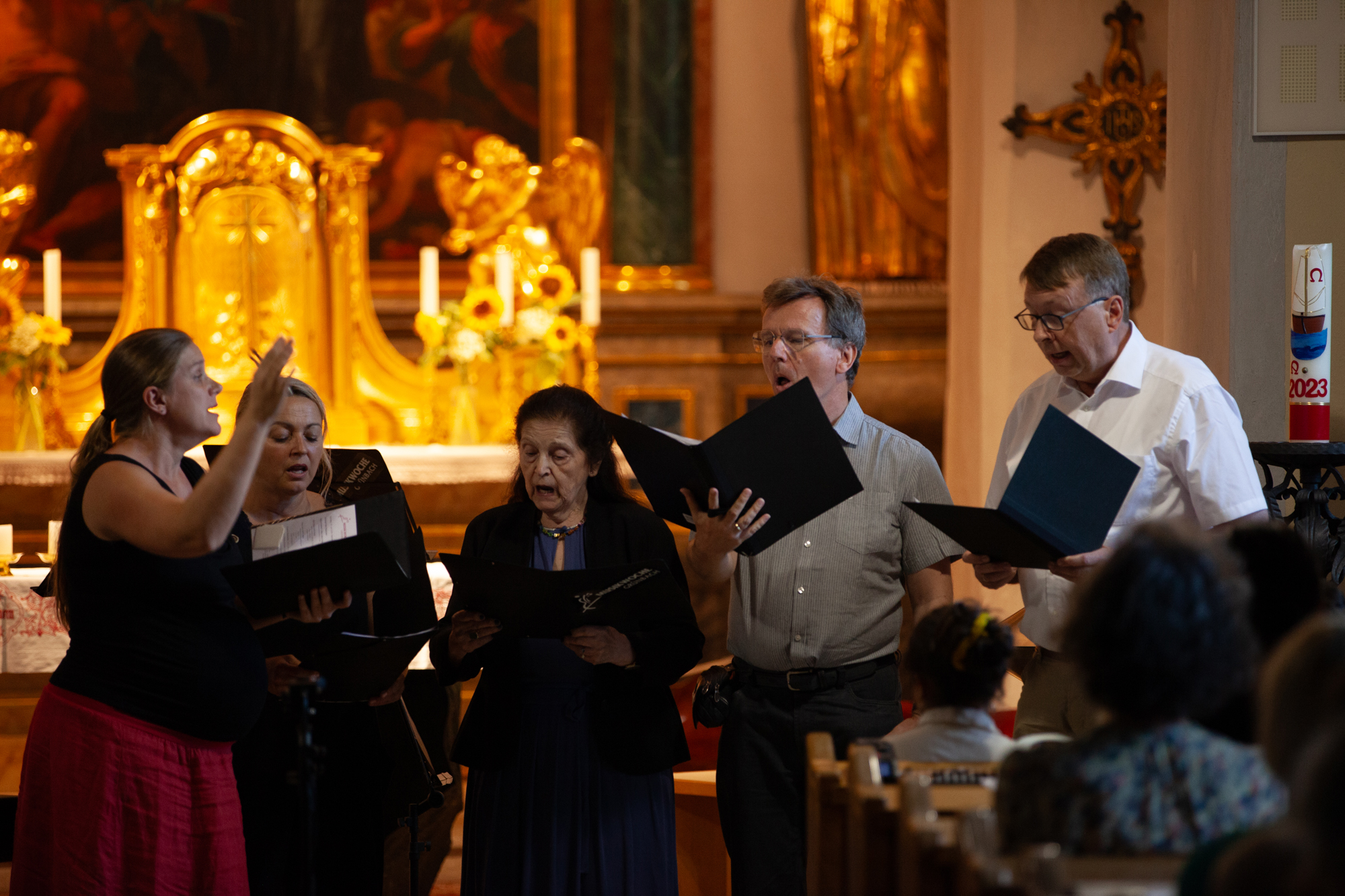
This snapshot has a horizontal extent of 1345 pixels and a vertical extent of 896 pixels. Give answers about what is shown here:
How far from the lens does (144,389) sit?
2.39 meters

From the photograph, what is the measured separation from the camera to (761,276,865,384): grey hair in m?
2.74

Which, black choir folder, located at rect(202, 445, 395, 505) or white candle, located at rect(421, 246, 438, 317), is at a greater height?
white candle, located at rect(421, 246, 438, 317)

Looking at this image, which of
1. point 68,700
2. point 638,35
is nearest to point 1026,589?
point 68,700

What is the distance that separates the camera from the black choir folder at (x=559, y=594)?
2332 mm

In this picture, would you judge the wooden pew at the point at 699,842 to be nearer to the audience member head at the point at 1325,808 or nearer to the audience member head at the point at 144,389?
the audience member head at the point at 144,389

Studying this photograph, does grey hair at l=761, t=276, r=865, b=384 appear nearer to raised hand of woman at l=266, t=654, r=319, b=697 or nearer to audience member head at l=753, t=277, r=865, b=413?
audience member head at l=753, t=277, r=865, b=413

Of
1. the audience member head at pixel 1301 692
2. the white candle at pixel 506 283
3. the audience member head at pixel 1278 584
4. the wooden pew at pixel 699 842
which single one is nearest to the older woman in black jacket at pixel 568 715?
the wooden pew at pixel 699 842

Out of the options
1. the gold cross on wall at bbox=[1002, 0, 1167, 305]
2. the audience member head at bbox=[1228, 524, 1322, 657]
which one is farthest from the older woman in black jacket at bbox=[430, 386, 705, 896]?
the gold cross on wall at bbox=[1002, 0, 1167, 305]

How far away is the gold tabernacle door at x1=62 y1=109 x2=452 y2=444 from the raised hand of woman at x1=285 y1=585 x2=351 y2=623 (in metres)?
3.72

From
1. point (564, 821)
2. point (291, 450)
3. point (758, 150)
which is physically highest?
point (758, 150)

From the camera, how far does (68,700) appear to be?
2.38 metres

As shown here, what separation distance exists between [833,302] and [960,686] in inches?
39.1

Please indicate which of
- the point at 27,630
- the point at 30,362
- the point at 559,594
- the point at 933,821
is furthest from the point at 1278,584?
the point at 30,362

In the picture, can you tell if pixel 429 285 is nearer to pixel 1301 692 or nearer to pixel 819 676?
pixel 819 676
